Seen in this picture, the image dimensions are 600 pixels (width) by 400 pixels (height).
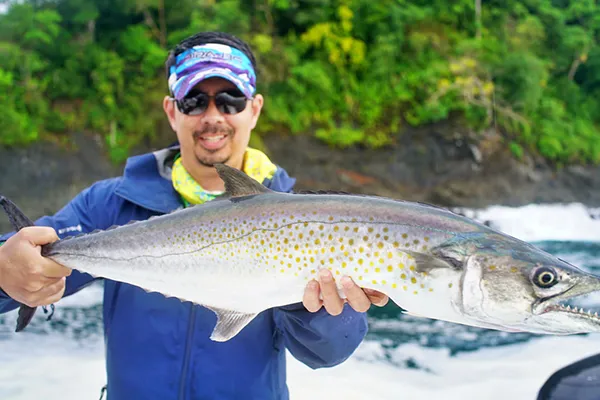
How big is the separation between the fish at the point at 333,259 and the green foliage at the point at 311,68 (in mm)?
18736

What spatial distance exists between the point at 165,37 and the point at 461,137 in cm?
1344

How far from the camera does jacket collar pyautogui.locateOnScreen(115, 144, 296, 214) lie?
277cm

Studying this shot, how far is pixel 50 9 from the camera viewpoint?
22.8 meters

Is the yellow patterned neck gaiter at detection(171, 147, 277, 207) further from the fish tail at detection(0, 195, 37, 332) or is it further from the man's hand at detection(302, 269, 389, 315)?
the man's hand at detection(302, 269, 389, 315)

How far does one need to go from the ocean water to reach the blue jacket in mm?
2239

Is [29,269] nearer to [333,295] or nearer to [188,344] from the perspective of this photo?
[188,344]

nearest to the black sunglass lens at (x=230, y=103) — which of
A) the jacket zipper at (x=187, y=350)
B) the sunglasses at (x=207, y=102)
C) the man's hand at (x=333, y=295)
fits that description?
the sunglasses at (x=207, y=102)

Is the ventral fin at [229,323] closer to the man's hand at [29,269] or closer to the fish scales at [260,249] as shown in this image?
the fish scales at [260,249]

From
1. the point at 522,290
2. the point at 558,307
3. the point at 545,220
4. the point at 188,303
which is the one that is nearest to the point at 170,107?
the point at 188,303

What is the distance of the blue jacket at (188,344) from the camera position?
2.39 metres

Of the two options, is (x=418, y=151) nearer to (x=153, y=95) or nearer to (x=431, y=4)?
(x=431, y=4)

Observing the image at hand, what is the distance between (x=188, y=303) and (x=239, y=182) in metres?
0.73

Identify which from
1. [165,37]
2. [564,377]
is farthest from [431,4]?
[564,377]

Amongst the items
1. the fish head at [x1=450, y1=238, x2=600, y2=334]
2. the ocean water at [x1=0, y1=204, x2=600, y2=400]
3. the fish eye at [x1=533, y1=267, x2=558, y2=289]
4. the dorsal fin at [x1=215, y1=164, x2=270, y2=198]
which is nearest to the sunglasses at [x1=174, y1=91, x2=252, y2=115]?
the dorsal fin at [x1=215, y1=164, x2=270, y2=198]
